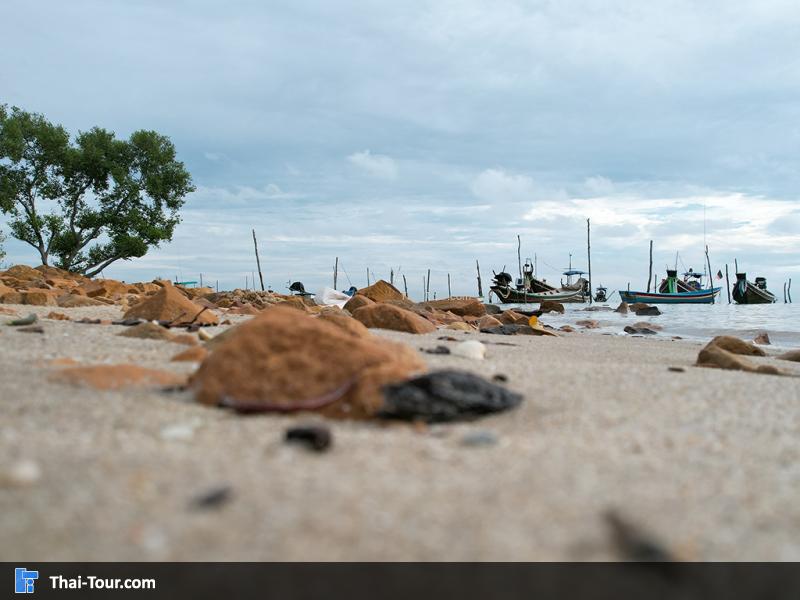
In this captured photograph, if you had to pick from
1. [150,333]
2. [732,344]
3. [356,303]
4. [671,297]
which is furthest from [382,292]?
[671,297]

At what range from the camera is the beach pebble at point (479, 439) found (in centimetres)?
235

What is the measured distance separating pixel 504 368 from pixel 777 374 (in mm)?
2437

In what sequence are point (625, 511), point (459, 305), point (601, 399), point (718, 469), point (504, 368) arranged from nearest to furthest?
point (625, 511) < point (718, 469) < point (601, 399) < point (504, 368) < point (459, 305)

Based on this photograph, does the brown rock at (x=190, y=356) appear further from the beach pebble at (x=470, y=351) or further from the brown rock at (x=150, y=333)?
the beach pebble at (x=470, y=351)

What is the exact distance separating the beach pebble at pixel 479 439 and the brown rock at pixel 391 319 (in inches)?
203

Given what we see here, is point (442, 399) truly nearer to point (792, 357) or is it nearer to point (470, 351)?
point (470, 351)

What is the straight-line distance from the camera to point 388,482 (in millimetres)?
1922

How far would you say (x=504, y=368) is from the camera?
425 centimetres

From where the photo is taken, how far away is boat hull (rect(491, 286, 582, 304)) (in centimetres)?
5219
